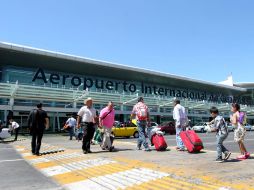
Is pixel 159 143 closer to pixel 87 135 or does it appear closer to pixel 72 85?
pixel 87 135

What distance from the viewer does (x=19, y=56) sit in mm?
35344

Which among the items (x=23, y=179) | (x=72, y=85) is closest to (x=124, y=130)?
(x=72, y=85)

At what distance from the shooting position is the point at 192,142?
8.68 m

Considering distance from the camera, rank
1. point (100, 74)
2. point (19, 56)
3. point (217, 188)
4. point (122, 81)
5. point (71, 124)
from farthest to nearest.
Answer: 1. point (122, 81)
2. point (100, 74)
3. point (19, 56)
4. point (71, 124)
5. point (217, 188)

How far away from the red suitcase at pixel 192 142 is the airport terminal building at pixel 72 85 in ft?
87.4

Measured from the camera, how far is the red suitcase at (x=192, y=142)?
28.3ft

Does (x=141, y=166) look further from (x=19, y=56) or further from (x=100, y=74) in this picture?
(x=100, y=74)

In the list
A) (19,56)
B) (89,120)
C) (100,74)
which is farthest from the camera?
(100,74)

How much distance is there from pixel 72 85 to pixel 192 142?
Result: 35.3 meters

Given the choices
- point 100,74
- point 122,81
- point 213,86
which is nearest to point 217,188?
point 100,74

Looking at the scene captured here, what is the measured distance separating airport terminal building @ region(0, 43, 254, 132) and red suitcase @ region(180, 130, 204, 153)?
26625 mm

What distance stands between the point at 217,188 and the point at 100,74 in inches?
1619

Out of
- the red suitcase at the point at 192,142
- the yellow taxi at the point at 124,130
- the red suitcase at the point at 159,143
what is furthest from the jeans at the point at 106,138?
the yellow taxi at the point at 124,130

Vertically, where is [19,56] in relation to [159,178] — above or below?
above
